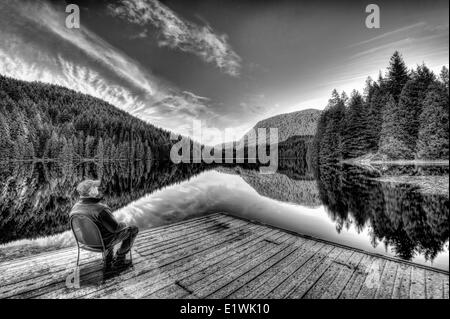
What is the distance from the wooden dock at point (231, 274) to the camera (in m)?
3.60

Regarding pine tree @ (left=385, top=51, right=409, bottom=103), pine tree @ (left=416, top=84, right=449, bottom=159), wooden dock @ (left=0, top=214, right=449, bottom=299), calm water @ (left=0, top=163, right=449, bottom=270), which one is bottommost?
calm water @ (left=0, top=163, right=449, bottom=270)

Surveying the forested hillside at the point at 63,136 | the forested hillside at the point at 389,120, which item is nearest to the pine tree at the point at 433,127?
the forested hillside at the point at 389,120

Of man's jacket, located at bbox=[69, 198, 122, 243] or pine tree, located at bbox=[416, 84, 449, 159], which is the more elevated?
pine tree, located at bbox=[416, 84, 449, 159]

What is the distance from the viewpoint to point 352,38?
41.9 ft

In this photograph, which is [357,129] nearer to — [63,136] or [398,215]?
[398,215]

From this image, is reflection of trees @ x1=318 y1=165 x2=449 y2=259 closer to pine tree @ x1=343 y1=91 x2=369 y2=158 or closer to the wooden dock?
the wooden dock

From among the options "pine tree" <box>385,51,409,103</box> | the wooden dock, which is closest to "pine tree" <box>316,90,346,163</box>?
"pine tree" <box>385,51,409,103</box>

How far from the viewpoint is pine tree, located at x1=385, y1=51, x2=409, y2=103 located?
46.5 m

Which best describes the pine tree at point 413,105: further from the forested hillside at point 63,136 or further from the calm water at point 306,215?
the forested hillside at point 63,136

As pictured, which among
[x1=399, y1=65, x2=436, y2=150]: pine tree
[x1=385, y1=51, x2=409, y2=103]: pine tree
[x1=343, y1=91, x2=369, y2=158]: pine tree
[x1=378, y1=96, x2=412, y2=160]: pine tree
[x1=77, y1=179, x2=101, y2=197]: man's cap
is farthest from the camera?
[x1=343, y1=91, x2=369, y2=158]: pine tree

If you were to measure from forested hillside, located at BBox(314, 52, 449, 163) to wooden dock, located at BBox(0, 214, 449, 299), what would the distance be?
87.4 ft

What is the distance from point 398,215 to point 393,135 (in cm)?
3507
